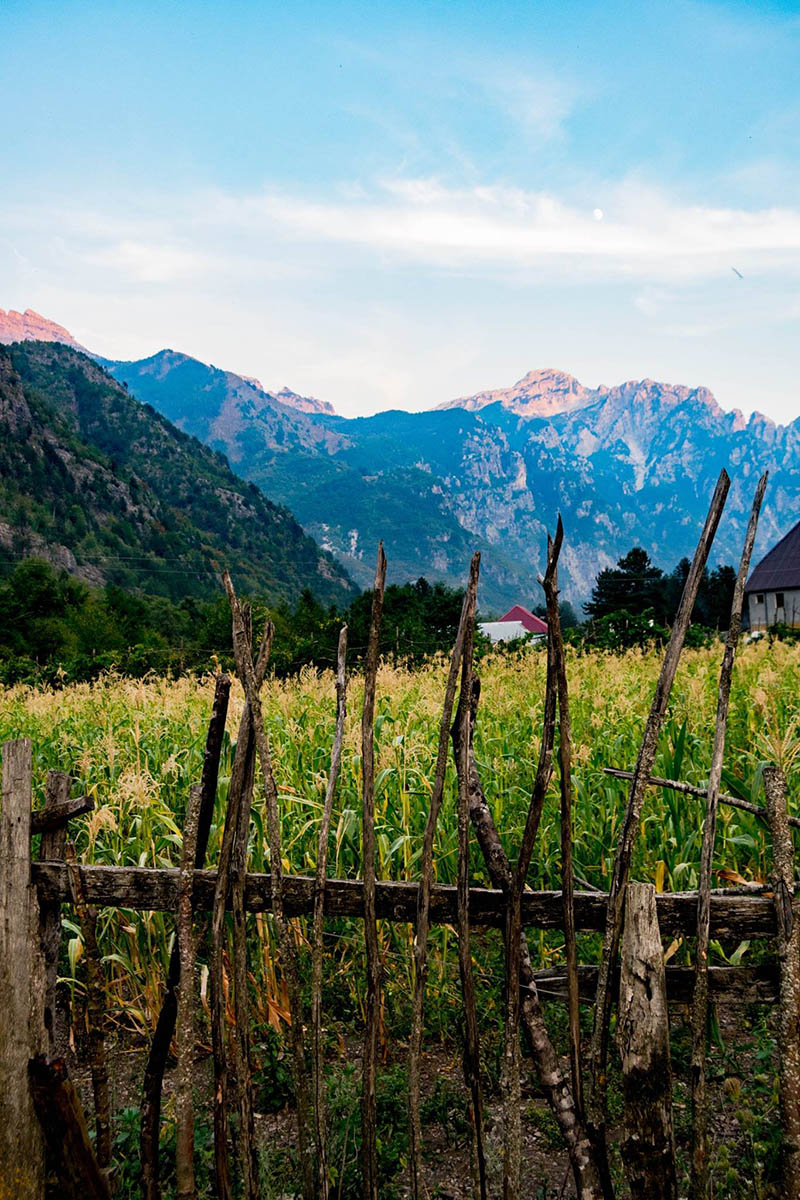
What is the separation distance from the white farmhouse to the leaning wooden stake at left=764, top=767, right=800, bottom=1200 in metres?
40.5

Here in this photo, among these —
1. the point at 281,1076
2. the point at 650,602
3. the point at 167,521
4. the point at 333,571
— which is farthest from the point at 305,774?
the point at 333,571

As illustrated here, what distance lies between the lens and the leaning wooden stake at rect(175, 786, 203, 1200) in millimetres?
2104

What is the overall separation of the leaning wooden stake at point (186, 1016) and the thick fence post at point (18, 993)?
394mm

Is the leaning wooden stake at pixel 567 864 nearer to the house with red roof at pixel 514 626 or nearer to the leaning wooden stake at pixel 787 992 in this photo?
the leaning wooden stake at pixel 787 992

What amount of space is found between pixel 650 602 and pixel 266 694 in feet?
138

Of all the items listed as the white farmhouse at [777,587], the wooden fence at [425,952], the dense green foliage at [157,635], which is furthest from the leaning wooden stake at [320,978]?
the white farmhouse at [777,587]

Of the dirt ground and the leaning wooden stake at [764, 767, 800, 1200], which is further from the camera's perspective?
the dirt ground

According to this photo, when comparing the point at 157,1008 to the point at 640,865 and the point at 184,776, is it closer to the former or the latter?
the point at 184,776

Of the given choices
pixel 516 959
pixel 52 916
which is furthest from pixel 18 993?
pixel 516 959

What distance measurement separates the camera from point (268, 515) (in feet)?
456

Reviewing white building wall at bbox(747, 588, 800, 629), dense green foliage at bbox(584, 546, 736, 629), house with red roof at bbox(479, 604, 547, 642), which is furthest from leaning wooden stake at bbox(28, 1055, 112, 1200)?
house with red roof at bbox(479, 604, 547, 642)

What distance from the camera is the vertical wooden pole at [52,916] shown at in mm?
2242

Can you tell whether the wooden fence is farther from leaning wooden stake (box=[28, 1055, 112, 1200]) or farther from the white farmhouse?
the white farmhouse

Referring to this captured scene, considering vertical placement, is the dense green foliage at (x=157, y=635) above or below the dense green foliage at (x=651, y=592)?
below
